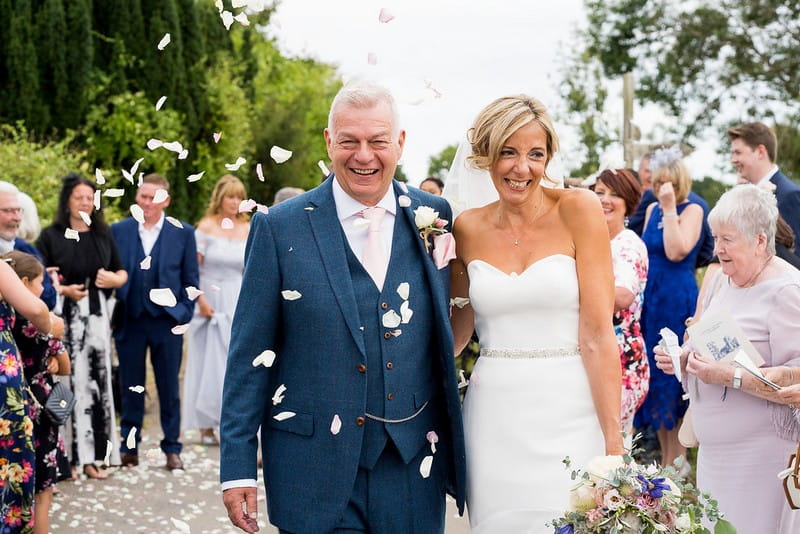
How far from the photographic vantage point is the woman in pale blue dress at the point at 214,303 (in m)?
10.0

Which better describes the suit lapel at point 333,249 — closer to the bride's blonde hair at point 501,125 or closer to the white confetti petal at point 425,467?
the white confetti petal at point 425,467

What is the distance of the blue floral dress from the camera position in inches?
236

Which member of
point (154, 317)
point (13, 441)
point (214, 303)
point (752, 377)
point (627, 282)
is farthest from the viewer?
point (214, 303)

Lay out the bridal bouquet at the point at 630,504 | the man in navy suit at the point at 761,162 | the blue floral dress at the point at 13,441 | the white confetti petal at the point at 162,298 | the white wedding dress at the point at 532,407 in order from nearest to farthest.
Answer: the bridal bouquet at the point at 630,504 < the white wedding dress at the point at 532,407 < the white confetti petal at the point at 162,298 < the blue floral dress at the point at 13,441 < the man in navy suit at the point at 761,162

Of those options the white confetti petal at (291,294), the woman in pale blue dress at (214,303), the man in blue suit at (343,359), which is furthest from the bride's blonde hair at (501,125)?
the woman in pale blue dress at (214,303)

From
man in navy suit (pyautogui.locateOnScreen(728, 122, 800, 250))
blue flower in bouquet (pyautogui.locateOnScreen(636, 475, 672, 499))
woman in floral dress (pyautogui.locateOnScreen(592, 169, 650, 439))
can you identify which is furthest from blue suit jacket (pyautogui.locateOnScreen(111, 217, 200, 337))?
blue flower in bouquet (pyautogui.locateOnScreen(636, 475, 672, 499))

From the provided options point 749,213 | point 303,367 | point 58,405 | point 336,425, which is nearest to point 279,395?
point 303,367

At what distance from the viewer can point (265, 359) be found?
12.5 feet

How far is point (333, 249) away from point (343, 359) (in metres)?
0.38

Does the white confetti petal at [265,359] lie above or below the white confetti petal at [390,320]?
below

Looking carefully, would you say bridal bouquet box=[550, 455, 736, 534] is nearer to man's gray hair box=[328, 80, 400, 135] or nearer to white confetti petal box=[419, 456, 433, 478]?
Answer: white confetti petal box=[419, 456, 433, 478]

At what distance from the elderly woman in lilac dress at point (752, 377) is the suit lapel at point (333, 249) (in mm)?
1913

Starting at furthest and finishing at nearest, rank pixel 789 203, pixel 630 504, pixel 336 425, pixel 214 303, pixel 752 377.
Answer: pixel 214 303 → pixel 789 203 → pixel 752 377 → pixel 336 425 → pixel 630 504

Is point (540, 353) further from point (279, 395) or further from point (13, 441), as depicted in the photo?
point (13, 441)
